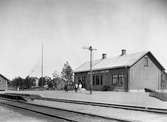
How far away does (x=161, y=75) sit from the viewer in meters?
39.1

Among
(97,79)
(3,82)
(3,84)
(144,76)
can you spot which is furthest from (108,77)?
(3,84)

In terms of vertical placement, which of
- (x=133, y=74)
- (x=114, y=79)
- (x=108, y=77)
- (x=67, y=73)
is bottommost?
(x=114, y=79)

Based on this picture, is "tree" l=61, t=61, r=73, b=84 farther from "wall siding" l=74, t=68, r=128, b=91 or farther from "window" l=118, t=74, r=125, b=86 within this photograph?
"window" l=118, t=74, r=125, b=86

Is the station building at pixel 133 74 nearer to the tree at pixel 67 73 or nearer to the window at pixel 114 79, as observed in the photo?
the window at pixel 114 79

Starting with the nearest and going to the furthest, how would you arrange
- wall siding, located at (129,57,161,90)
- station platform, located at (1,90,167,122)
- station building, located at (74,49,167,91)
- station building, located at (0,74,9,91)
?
station platform, located at (1,90,167,122), station building, located at (74,49,167,91), wall siding, located at (129,57,161,90), station building, located at (0,74,9,91)

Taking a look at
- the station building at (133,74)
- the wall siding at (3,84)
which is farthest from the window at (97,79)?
the wall siding at (3,84)

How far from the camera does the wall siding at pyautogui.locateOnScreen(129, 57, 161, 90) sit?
1406 inches

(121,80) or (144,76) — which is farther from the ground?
(144,76)

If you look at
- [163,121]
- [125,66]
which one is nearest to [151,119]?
[163,121]

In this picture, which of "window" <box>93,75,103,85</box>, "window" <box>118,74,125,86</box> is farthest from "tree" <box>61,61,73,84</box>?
"window" <box>118,74,125,86</box>

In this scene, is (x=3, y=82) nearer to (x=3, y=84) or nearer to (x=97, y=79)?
(x=3, y=84)

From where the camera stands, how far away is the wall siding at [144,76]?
117ft

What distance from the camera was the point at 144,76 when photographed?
37.1m

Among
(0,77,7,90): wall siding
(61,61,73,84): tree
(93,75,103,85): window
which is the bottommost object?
(0,77,7,90): wall siding
